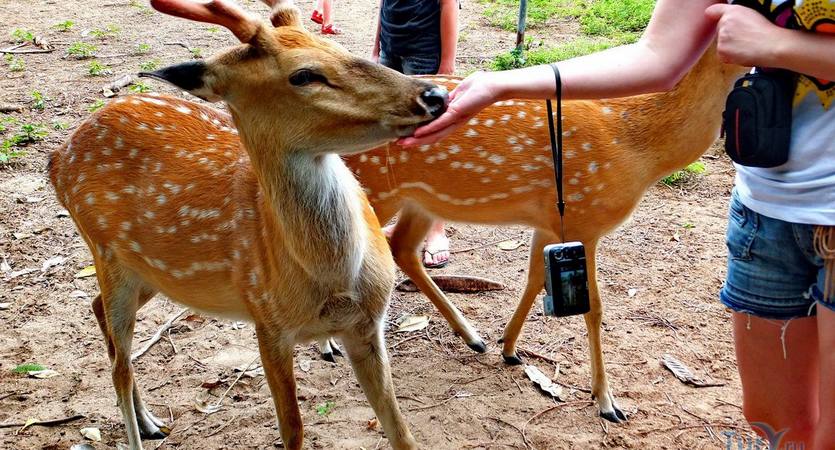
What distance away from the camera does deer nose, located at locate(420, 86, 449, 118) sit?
2197 mm

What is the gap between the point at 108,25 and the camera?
32.1 ft

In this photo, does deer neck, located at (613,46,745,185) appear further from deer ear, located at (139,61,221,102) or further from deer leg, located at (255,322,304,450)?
deer ear, located at (139,61,221,102)

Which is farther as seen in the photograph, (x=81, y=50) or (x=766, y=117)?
(x=81, y=50)

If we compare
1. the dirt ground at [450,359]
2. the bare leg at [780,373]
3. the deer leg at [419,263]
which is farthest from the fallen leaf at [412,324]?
the bare leg at [780,373]

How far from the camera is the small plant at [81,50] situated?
8406 millimetres

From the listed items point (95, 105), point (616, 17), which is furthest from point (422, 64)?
point (616, 17)

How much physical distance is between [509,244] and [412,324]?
1.07m

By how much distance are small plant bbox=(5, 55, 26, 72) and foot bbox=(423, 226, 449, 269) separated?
5.41m

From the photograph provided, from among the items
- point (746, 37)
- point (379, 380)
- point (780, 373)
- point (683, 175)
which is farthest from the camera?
point (683, 175)

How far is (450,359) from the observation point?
13.0 feet

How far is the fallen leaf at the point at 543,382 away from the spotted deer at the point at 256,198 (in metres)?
0.95

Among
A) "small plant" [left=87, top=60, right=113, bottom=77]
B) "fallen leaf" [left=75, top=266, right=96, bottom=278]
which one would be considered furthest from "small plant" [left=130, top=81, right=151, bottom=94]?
"fallen leaf" [left=75, top=266, right=96, bottom=278]

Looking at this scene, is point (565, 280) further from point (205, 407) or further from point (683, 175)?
point (683, 175)

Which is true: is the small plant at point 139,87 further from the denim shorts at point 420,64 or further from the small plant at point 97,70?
the denim shorts at point 420,64
